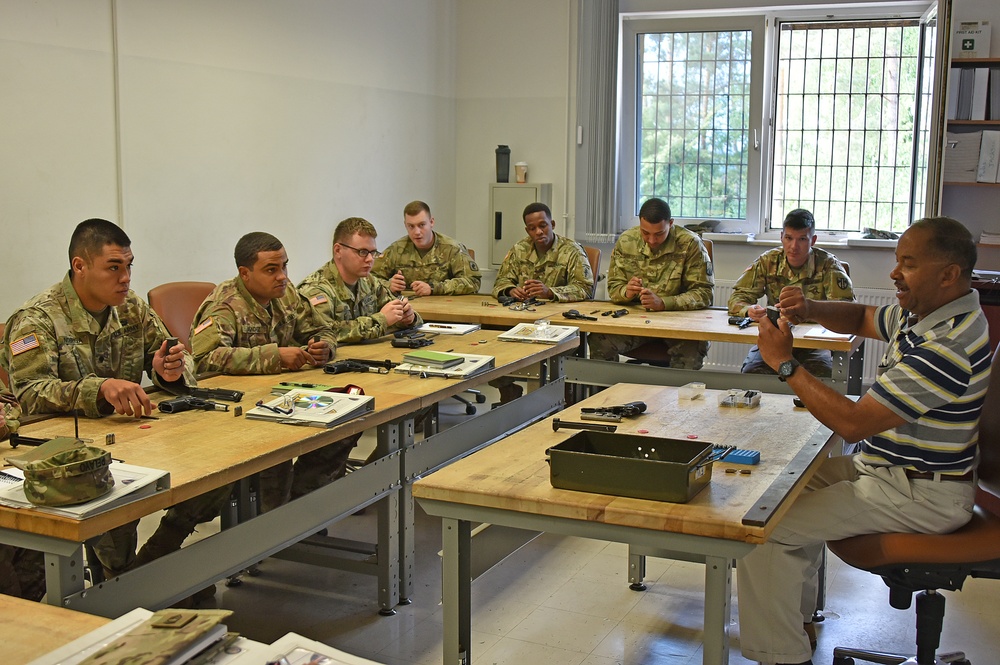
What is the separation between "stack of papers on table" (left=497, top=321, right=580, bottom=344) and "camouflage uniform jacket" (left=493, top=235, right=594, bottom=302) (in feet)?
4.83

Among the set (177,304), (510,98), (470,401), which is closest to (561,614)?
(177,304)

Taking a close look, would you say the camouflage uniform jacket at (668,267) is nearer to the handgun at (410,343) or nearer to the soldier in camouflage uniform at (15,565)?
the handgun at (410,343)

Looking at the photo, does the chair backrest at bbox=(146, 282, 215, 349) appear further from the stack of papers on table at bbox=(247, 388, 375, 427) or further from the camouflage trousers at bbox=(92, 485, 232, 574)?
the stack of papers on table at bbox=(247, 388, 375, 427)

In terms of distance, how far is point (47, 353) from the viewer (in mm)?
3025

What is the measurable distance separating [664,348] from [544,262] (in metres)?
1.06

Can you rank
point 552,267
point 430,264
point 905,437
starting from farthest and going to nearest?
1. point 430,264
2. point 552,267
3. point 905,437

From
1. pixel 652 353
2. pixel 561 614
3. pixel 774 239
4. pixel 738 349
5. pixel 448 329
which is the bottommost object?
pixel 561 614

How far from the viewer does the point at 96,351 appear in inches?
126

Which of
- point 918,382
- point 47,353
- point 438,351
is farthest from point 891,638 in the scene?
point 47,353

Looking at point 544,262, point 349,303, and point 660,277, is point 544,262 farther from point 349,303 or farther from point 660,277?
point 349,303

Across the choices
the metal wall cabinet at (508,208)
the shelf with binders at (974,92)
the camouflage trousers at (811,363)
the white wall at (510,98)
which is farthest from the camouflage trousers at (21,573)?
the shelf with binders at (974,92)

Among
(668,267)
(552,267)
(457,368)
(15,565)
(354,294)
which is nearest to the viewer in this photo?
(15,565)

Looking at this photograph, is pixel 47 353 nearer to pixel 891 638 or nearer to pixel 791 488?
pixel 791 488

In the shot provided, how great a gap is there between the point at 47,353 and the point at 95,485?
1029 millimetres
